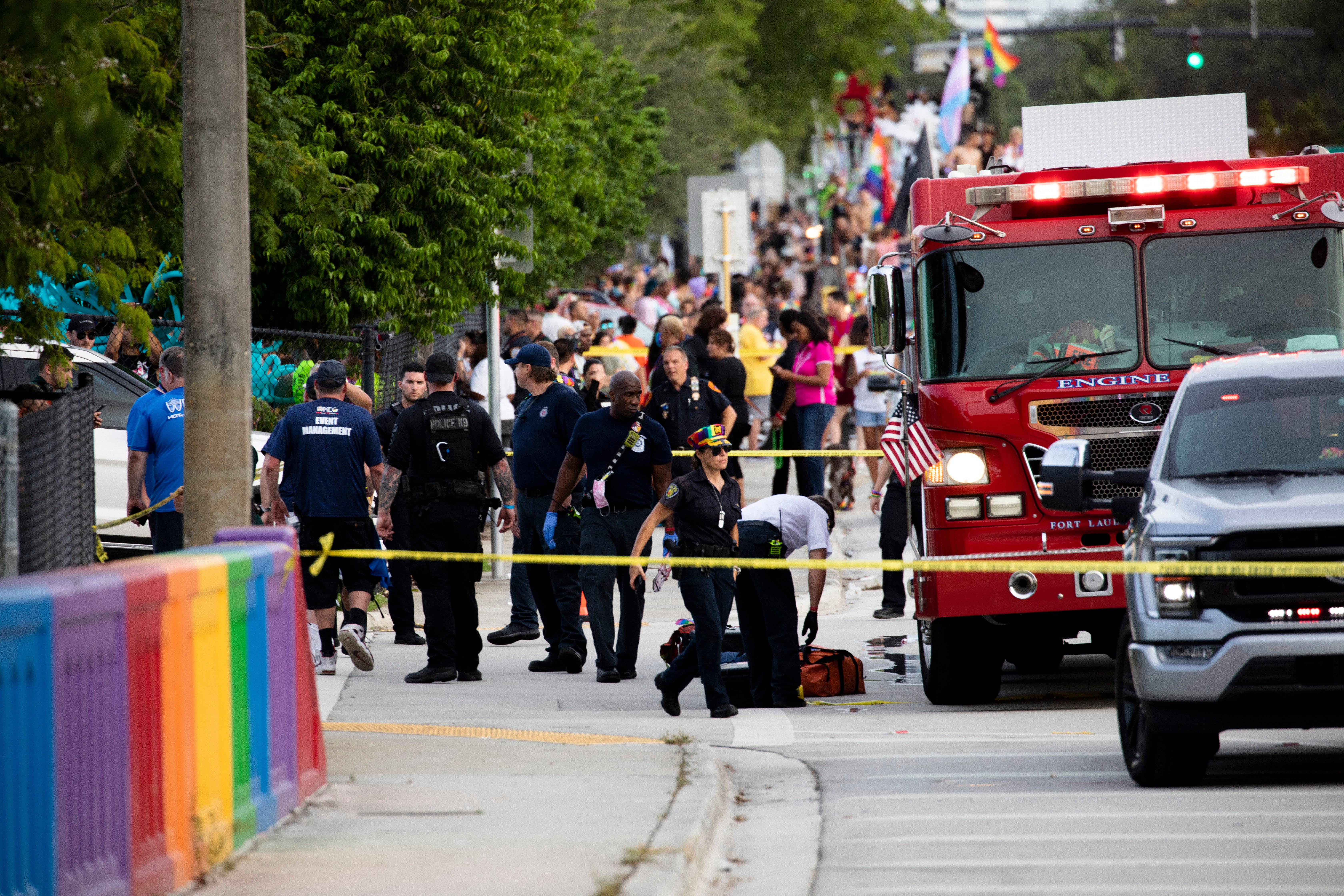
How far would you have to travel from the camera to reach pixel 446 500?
37.9 ft

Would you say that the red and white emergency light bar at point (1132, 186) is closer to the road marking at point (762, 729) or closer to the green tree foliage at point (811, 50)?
the road marking at point (762, 729)

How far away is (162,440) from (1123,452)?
6349 mm

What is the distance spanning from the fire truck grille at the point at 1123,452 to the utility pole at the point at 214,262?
462 cm

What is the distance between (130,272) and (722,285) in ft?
59.6

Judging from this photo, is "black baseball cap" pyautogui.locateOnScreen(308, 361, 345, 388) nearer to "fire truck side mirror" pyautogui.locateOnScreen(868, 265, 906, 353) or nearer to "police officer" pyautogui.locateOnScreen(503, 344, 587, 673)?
"police officer" pyautogui.locateOnScreen(503, 344, 587, 673)

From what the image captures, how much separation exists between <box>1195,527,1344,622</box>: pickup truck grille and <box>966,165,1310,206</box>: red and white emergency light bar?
331 centimetres

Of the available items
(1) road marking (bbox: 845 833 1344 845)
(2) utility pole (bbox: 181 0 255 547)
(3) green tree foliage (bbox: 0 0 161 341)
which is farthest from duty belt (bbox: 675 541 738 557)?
(1) road marking (bbox: 845 833 1344 845)

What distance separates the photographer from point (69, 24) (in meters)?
6.41

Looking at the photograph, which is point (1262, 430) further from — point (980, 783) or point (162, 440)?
point (162, 440)

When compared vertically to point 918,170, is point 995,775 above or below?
below

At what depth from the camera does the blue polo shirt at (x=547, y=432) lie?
12.7 m

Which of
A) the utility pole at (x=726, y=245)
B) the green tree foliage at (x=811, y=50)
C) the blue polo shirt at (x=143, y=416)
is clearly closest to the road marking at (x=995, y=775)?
the blue polo shirt at (x=143, y=416)

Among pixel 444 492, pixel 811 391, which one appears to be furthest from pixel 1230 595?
pixel 811 391

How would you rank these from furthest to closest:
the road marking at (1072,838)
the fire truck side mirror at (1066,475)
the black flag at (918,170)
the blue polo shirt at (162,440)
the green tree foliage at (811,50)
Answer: the green tree foliage at (811,50)
the black flag at (918,170)
the blue polo shirt at (162,440)
the fire truck side mirror at (1066,475)
the road marking at (1072,838)
